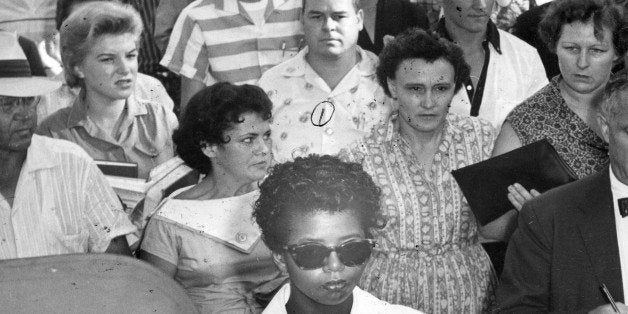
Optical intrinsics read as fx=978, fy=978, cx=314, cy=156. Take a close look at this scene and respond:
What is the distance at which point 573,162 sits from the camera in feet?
12.5

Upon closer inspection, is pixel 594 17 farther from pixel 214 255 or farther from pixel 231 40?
pixel 231 40

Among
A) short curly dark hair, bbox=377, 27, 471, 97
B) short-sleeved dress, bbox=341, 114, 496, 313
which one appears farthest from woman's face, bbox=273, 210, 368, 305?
short curly dark hair, bbox=377, 27, 471, 97

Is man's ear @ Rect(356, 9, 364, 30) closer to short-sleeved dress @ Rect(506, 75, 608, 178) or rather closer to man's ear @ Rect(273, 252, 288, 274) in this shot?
short-sleeved dress @ Rect(506, 75, 608, 178)

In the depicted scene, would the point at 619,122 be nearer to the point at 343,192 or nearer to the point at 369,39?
the point at 343,192

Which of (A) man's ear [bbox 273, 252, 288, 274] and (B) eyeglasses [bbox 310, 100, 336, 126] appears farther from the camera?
(B) eyeglasses [bbox 310, 100, 336, 126]

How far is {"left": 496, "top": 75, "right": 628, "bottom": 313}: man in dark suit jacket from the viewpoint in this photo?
295 centimetres

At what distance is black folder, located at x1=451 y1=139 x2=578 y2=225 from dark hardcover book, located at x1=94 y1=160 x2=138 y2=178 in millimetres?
1549

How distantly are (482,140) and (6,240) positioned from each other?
1.89m

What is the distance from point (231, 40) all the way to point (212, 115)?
110 cm

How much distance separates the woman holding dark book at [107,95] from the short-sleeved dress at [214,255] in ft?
2.82

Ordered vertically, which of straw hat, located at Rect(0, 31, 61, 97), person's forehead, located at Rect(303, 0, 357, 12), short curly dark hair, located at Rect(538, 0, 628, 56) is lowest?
straw hat, located at Rect(0, 31, 61, 97)

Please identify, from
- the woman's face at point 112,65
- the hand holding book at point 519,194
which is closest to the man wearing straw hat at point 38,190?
the woman's face at point 112,65

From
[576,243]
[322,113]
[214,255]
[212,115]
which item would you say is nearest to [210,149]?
[212,115]

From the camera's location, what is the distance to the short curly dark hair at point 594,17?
3908 millimetres
